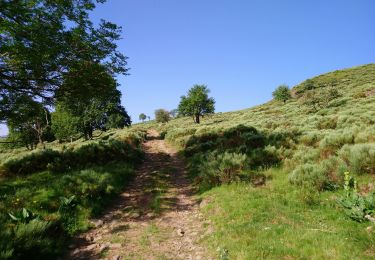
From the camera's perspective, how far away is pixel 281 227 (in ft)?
22.6

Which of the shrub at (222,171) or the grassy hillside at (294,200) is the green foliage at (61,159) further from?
the shrub at (222,171)

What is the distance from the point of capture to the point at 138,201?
35.3 ft

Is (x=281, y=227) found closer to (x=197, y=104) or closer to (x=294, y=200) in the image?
(x=294, y=200)

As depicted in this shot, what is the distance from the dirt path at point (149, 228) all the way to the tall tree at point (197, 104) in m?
47.2

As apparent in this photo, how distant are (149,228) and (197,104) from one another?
52.4 meters

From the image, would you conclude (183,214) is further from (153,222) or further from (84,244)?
(84,244)

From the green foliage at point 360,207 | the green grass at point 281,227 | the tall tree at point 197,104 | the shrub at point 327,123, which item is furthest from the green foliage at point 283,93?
the green foliage at point 360,207

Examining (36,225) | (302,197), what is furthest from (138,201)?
(302,197)

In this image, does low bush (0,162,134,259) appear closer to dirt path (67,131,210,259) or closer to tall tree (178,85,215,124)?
dirt path (67,131,210,259)

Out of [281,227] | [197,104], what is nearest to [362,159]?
[281,227]

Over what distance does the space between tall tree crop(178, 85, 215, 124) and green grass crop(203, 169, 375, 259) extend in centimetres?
4997

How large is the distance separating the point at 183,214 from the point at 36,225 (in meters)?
4.39

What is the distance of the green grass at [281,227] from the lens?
5680 mm

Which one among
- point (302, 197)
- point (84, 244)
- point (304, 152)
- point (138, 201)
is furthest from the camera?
point (304, 152)
